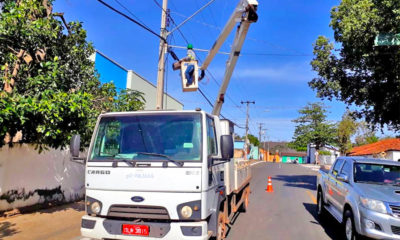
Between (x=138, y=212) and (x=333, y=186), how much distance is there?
5.38 metres

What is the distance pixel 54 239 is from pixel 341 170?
6558mm

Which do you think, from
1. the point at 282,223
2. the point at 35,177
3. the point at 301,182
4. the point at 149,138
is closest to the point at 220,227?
the point at 149,138

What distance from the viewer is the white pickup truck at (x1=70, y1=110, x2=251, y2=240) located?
4355 millimetres

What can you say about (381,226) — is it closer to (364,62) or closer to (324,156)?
(364,62)

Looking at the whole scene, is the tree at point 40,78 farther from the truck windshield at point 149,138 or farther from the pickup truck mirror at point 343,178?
the pickup truck mirror at point 343,178

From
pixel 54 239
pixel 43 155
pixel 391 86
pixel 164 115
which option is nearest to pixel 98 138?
pixel 164 115

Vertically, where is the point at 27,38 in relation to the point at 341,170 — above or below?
above

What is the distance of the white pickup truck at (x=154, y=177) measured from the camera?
14.3 feet

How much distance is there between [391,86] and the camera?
13.8m

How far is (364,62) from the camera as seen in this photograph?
14.3 meters

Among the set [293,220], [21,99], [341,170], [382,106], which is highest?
[382,106]

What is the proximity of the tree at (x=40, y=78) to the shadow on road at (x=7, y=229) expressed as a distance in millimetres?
1701

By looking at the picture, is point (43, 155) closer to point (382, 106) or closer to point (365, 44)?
point (365, 44)

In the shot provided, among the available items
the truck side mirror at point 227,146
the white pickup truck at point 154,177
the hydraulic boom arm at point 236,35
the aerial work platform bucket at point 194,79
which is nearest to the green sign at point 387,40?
the hydraulic boom arm at point 236,35
